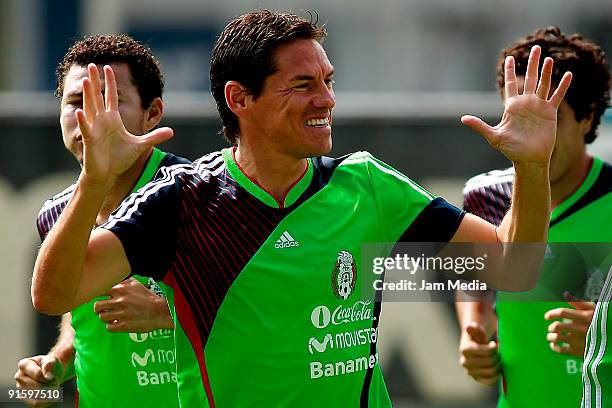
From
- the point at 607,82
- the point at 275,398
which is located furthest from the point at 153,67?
the point at 607,82

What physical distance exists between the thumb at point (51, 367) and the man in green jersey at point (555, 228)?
189cm

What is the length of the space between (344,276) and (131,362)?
Answer: 124 centimetres

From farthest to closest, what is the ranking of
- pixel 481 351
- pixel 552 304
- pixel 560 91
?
pixel 481 351, pixel 552 304, pixel 560 91

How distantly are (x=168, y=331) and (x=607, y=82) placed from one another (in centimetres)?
253

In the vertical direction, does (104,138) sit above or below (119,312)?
above

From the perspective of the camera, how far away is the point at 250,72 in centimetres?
460

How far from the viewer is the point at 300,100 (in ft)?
14.8

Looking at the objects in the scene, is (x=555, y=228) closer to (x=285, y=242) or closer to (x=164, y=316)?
(x=285, y=242)

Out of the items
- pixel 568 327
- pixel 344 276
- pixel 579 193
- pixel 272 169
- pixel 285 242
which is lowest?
pixel 568 327

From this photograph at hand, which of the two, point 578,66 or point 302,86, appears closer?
point 302,86

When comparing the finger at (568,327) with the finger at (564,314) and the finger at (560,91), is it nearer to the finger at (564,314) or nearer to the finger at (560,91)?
the finger at (564,314)

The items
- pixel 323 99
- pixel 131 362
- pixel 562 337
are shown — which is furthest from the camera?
pixel 562 337

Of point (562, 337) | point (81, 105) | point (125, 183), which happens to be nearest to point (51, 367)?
point (125, 183)

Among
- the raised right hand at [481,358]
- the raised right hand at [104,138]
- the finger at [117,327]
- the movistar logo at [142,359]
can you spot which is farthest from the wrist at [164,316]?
the raised right hand at [481,358]
